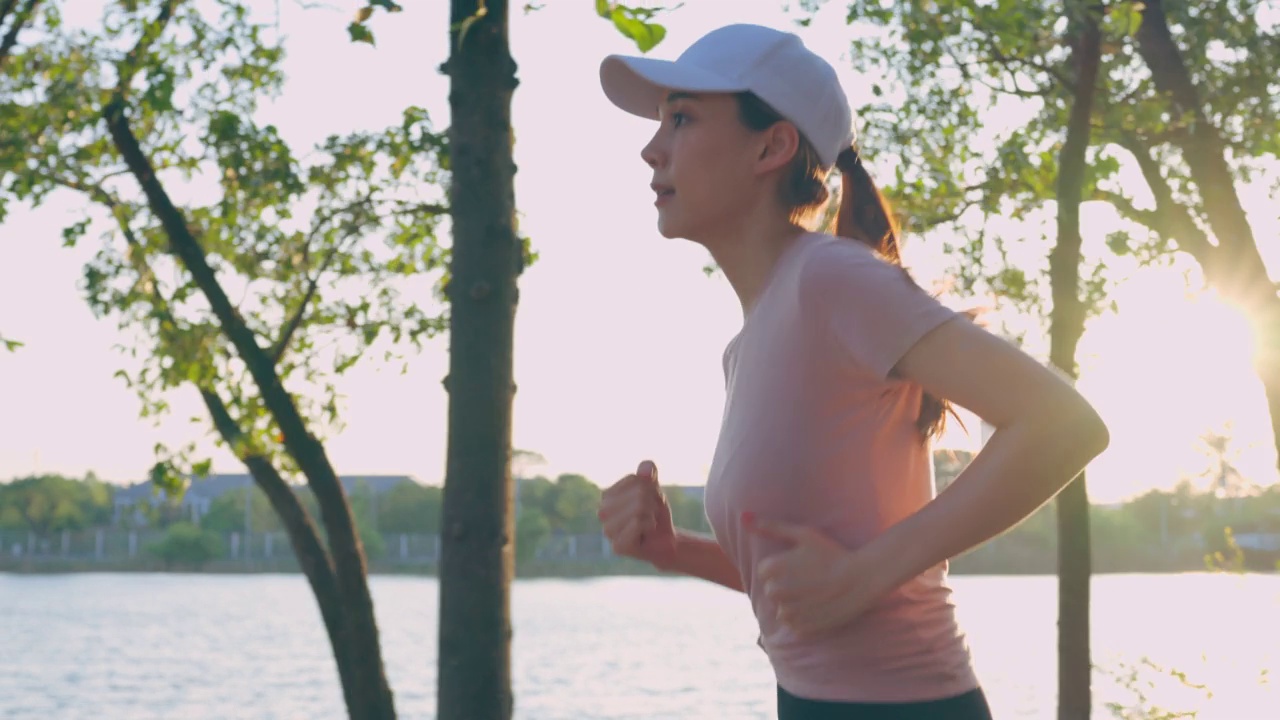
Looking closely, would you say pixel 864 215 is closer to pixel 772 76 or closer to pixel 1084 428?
pixel 772 76

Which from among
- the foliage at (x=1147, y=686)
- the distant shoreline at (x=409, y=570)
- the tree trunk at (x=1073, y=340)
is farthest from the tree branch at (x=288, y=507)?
the distant shoreline at (x=409, y=570)

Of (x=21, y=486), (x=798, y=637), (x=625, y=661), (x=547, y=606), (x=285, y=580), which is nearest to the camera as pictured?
(x=798, y=637)

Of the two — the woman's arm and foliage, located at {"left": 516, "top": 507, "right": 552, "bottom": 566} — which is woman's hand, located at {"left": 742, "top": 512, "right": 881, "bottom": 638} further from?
foliage, located at {"left": 516, "top": 507, "right": 552, "bottom": 566}

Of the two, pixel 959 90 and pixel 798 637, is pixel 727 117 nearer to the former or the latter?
pixel 798 637

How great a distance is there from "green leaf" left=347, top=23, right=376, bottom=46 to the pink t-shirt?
3.16 meters

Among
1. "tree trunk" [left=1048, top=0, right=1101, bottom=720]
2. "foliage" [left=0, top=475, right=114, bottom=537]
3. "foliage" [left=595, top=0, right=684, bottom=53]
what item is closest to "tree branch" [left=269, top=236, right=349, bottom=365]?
"tree trunk" [left=1048, top=0, right=1101, bottom=720]

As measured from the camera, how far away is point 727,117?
6.52 ft

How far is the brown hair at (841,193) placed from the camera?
198 cm

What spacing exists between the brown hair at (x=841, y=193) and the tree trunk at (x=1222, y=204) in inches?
347

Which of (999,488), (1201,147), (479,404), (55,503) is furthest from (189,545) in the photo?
(999,488)

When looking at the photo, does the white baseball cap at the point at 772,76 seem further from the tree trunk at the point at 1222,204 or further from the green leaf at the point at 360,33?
the tree trunk at the point at 1222,204

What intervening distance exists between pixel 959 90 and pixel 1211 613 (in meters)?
75.2

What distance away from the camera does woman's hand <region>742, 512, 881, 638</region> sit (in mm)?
1679

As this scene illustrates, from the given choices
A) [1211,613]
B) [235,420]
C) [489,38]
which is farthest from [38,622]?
[489,38]
